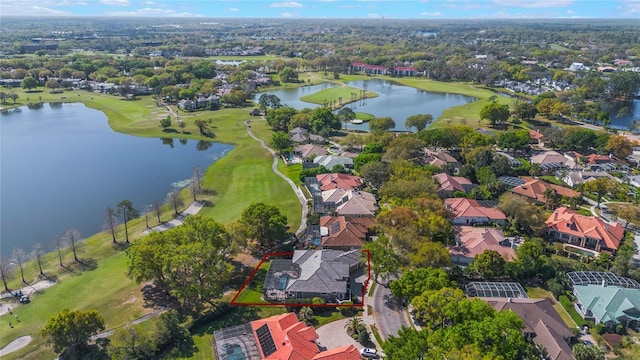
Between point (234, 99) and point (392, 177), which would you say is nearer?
point (392, 177)

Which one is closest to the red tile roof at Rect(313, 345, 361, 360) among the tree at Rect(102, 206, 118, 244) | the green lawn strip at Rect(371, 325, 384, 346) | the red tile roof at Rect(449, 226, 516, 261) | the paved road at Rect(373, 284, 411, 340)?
the green lawn strip at Rect(371, 325, 384, 346)

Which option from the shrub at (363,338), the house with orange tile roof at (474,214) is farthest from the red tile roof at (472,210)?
the shrub at (363,338)

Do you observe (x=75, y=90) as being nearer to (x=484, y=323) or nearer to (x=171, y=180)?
(x=171, y=180)

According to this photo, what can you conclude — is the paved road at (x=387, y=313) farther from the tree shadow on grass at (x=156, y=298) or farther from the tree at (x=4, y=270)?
the tree at (x=4, y=270)

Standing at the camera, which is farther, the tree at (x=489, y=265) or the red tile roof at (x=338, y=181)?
the red tile roof at (x=338, y=181)

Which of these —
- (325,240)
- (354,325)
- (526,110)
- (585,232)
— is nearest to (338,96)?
(526,110)

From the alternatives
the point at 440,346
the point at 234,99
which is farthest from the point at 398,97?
the point at 440,346

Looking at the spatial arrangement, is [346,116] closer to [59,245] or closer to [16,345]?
[59,245]
